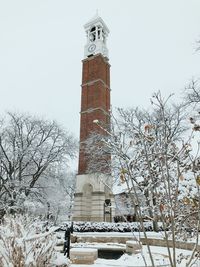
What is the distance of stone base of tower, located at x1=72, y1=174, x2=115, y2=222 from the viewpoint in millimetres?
28328

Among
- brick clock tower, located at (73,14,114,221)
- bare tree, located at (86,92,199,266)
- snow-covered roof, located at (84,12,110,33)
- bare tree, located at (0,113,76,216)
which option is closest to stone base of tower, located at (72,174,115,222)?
brick clock tower, located at (73,14,114,221)

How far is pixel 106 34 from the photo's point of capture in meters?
40.0

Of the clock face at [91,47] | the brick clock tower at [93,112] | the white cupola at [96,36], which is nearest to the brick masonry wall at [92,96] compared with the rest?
the brick clock tower at [93,112]

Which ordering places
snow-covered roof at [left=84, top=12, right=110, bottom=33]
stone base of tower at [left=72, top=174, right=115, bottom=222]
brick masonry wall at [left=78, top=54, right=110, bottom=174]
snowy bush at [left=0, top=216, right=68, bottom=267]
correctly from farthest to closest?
snow-covered roof at [left=84, top=12, right=110, bottom=33] → brick masonry wall at [left=78, top=54, right=110, bottom=174] → stone base of tower at [left=72, top=174, right=115, bottom=222] → snowy bush at [left=0, top=216, right=68, bottom=267]

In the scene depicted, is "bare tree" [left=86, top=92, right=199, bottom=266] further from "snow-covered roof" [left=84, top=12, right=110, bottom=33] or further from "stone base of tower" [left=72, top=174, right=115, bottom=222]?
"snow-covered roof" [left=84, top=12, right=110, bottom=33]

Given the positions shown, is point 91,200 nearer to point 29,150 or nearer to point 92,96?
point 29,150

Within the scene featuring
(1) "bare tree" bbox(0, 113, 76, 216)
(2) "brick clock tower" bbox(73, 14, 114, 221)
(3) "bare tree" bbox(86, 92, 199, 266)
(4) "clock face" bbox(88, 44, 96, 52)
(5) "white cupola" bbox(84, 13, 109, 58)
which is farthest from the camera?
(4) "clock face" bbox(88, 44, 96, 52)

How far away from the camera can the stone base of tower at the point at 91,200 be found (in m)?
28.3

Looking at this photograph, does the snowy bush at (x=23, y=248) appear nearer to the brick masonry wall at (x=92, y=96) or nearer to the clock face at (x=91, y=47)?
the brick masonry wall at (x=92, y=96)

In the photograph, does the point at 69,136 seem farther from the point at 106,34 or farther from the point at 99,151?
the point at 106,34

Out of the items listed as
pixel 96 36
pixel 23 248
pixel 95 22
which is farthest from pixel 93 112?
pixel 23 248

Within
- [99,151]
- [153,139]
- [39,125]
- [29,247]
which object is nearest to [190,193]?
[153,139]

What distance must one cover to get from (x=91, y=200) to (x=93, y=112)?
967 cm

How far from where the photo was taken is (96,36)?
3784cm
